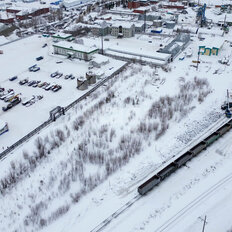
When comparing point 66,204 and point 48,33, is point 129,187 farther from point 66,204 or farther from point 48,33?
point 48,33

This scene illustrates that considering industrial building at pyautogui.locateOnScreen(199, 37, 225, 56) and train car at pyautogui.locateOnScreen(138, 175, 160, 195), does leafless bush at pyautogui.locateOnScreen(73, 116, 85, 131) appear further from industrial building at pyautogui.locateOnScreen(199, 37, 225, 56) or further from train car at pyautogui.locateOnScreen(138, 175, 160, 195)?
industrial building at pyautogui.locateOnScreen(199, 37, 225, 56)

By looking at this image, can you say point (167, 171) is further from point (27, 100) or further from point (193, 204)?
point (27, 100)

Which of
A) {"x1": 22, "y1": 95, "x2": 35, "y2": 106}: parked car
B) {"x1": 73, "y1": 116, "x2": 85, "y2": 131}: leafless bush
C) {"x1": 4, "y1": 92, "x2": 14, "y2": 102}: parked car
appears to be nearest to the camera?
{"x1": 73, "y1": 116, "x2": 85, "y2": 131}: leafless bush

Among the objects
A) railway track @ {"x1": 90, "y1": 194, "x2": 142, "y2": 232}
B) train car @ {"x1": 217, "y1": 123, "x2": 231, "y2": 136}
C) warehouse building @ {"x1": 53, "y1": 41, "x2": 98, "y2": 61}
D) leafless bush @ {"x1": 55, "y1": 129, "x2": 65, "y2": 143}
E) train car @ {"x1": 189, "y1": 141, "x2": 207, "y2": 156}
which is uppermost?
warehouse building @ {"x1": 53, "y1": 41, "x2": 98, "y2": 61}

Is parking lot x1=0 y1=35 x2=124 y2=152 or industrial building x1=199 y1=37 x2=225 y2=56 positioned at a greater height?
industrial building x1=199 y1=37 x2=225 y2=56

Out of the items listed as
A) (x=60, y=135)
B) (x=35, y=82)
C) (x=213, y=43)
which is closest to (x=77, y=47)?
(x=35, y=82)

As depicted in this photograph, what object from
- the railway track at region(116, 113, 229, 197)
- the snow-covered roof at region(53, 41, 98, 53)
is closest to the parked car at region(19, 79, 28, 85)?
the snow-covered roof at region(53, 41, 98, 53)

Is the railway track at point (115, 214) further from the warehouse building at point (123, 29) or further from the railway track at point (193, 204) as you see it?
the warehouse building at point (123, 29)
